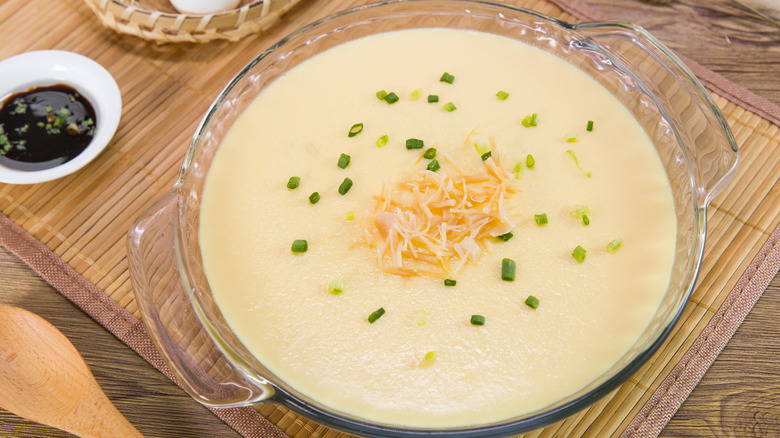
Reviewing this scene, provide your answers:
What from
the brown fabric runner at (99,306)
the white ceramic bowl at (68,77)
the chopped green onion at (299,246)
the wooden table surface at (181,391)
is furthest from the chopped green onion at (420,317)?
the white ceramic bowl at (68,77)

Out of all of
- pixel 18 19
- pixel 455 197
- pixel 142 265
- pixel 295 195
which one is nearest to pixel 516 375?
pixel 455 197

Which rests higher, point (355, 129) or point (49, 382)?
point (355, 129)

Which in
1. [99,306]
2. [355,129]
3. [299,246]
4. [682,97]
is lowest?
[99,306]

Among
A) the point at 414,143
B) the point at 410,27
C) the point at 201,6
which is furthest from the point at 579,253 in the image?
the point at 201,6

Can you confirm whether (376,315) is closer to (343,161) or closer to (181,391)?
(343,161)

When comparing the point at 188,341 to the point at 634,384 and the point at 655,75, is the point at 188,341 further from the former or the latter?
the point at 655,75

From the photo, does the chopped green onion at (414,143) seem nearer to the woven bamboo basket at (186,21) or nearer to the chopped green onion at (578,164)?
the chopped green onion at (578,164)
